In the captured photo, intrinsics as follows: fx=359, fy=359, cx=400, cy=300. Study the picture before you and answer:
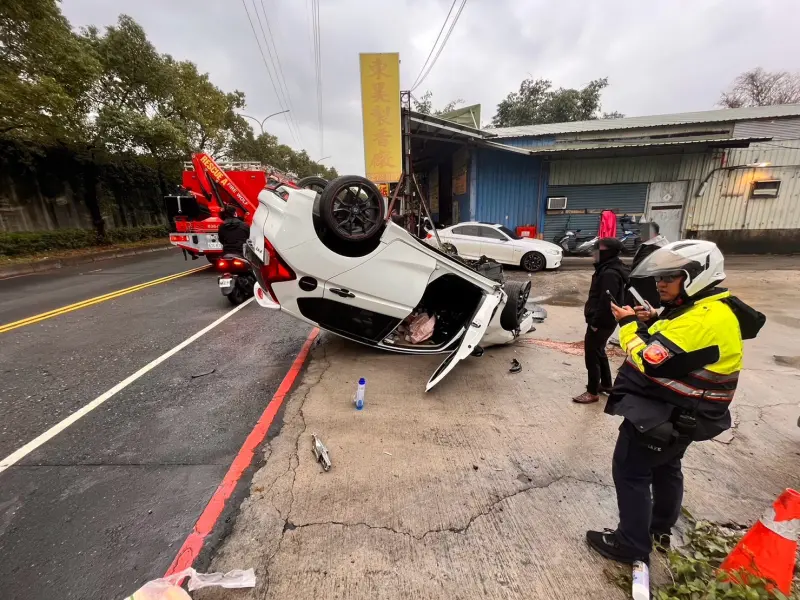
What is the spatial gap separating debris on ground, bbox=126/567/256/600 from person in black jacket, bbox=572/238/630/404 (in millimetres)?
2991

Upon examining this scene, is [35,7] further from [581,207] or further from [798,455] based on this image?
[581,207]

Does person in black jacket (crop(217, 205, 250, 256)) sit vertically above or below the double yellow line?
above

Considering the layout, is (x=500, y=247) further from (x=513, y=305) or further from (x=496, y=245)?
(x=513, y=305)

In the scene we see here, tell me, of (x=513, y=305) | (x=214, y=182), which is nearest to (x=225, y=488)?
(x=513, y=305)

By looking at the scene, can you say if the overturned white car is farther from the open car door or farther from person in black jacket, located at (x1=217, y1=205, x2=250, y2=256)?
person in black jacket, located at (x1=217, y1=205, x2=250, y2=256)

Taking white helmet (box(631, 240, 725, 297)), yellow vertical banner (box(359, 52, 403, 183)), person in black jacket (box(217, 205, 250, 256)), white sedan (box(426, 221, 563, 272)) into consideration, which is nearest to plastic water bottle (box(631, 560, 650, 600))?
white helmet (box(631, 240, 725, 297))


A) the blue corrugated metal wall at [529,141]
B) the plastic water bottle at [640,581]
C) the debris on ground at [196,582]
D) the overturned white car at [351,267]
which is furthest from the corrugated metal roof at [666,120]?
the debris on ground at [196,582]

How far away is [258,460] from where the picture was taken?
2.57 metres

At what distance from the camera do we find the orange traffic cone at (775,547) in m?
1.58

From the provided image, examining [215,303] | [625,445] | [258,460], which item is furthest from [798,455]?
[215,303]

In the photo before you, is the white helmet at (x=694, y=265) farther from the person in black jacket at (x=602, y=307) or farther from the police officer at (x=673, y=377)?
the person in black jacket at (x=602, y=307)

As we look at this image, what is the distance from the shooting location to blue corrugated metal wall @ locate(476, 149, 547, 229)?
545 inches

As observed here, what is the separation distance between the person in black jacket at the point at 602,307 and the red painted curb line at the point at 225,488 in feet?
9.29

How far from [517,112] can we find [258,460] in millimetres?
30690
